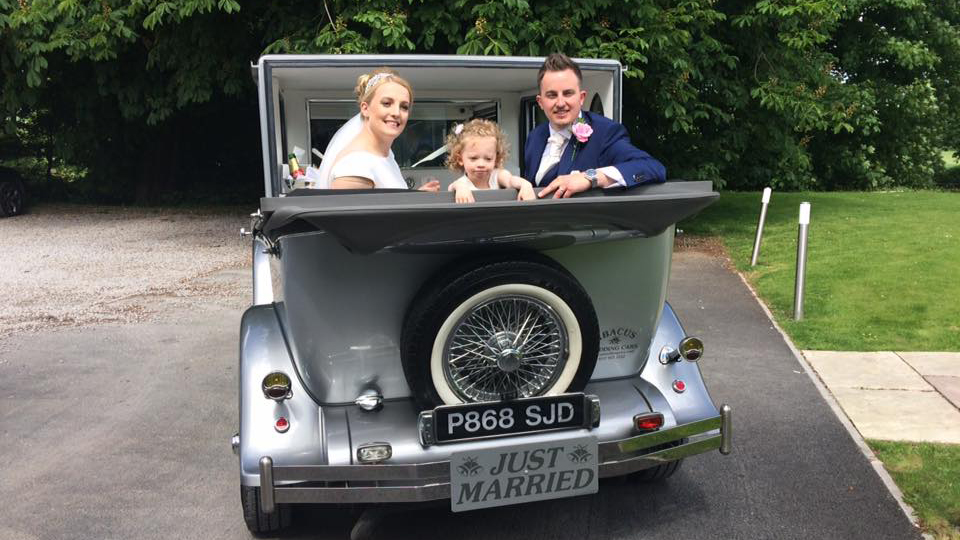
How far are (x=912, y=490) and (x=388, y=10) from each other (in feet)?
25.6

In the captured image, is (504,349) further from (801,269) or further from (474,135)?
(801,269)

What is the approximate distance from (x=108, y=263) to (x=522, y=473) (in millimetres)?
9438

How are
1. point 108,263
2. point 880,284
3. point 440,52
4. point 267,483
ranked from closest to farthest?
point 267,483, point 880,284, point 440,52, point 108,263

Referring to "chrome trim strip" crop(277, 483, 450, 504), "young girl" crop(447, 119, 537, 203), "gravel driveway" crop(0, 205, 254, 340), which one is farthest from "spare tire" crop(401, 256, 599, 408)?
"gravel driveway" crop(0, 205, 254, 340)

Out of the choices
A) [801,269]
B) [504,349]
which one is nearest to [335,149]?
[504,349]

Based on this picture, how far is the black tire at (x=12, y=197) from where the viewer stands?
1588 centimetres

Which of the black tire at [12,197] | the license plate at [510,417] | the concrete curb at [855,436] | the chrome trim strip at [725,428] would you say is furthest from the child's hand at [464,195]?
the black tire at [12,197]

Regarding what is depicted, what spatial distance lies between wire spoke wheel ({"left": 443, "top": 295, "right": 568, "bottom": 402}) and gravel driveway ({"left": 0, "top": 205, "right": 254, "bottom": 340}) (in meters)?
5.63

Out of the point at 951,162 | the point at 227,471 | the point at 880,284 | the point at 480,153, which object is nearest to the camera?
the point at 480,153

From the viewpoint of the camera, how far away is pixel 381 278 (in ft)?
9.96

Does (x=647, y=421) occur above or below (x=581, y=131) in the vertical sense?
below

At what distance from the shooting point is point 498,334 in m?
2.97

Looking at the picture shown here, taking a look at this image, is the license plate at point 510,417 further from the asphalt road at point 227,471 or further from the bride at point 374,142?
the bride at point 374,142

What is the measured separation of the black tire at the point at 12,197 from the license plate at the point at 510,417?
16090 mm
